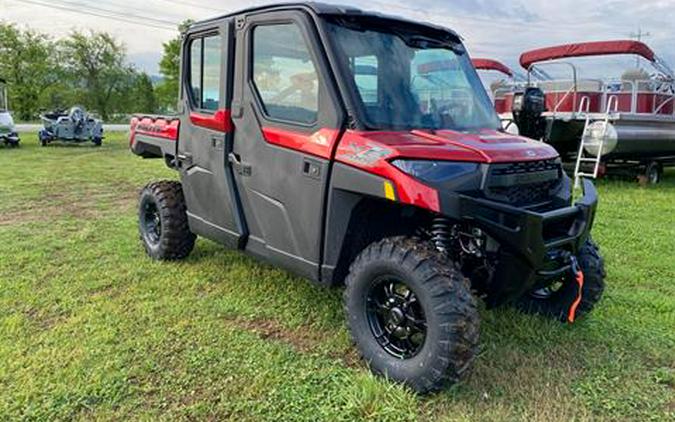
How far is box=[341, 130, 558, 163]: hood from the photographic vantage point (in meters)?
2.84

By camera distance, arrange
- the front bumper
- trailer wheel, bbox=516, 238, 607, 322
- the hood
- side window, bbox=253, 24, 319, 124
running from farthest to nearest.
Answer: trailer wheel, bbox=516, 238, 607, 322 < side window, bbox=253, 24, 319, 124 < the hood < the front bumper

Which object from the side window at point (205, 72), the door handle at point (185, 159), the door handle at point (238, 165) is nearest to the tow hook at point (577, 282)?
the door handle at point (238, 165)

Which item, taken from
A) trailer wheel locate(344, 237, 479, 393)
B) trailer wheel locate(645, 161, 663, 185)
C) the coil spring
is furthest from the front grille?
trailer wheel locate(645, 161, 663, 185)

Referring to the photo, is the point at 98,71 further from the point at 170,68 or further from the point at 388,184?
the point at 388,184

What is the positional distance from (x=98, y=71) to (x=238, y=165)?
4398cm

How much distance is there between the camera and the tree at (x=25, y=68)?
122ft

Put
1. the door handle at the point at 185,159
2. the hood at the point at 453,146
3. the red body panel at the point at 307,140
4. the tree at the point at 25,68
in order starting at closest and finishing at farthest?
the hood at the point at 453,146
the red body panel at the point at 307,140
the door handle at the point at 185,159
the tree at the point at 25,68

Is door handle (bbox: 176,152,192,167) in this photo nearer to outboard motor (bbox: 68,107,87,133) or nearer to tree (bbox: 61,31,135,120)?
outboard motor (bbox: 68,107,87,133)

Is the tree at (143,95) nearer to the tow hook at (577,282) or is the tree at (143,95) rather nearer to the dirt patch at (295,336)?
the dirt patch at (295,336)

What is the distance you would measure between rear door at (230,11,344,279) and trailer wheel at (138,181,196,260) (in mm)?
1239

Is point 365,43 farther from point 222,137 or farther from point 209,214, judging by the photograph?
point 209,214

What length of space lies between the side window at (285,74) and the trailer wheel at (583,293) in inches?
78.1

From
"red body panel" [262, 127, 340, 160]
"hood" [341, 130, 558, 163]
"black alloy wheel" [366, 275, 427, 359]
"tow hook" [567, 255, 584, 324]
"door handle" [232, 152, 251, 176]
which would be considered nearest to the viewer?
"hood" [341, 130, 558, 163]

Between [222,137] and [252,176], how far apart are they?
430 mm
